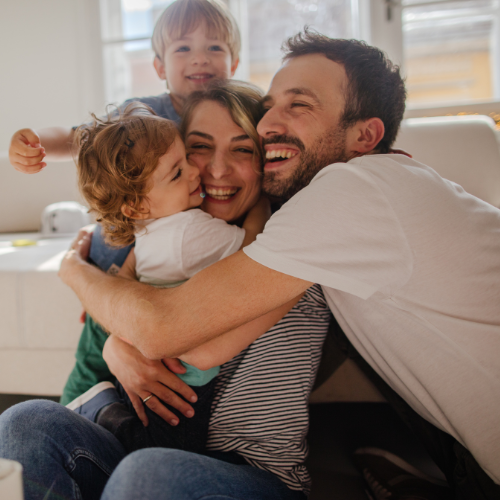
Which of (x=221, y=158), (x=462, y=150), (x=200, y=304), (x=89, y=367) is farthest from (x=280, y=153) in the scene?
(x=462, y=150)

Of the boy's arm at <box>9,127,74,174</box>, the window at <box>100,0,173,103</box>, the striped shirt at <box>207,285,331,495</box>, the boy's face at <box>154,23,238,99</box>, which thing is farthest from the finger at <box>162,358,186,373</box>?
the window at <box>100,0,173,103</box>

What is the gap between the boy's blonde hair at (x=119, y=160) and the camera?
40.6 inches

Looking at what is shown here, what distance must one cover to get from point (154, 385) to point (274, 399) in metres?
0.29

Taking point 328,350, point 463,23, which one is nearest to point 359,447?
point 328,350

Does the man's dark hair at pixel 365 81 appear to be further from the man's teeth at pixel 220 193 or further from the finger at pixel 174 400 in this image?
the finger at pixel 174 400

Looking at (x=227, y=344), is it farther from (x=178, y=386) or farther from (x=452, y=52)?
(x=452, y=52)

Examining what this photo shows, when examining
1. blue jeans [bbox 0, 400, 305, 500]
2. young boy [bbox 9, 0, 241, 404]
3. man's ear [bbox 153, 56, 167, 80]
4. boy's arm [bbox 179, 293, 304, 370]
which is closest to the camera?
blue jeans [bbox 0, 400, 305, 500]

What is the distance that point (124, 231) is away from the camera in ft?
3.77

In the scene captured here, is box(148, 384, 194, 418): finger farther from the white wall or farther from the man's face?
the white wall

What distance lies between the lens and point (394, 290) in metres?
0.81

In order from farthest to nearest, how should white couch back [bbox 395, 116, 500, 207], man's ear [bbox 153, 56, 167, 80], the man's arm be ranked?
white couch back [bbox 395, 116, 500, 207] → man's ear [bbox 153, 56, 167, 80] → the man's arm

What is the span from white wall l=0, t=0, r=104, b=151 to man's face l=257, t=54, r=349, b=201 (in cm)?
307

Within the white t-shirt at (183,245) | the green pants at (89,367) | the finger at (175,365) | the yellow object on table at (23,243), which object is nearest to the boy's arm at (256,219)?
the white t-shirt at (183,245)

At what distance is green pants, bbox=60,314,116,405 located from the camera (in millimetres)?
1245
